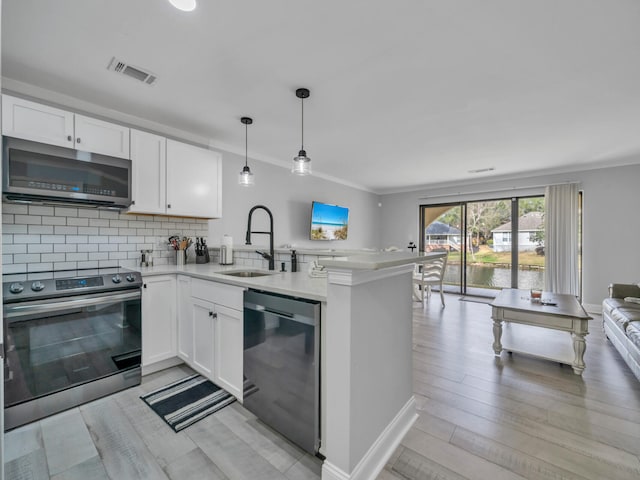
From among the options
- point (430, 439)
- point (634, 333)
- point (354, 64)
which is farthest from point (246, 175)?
point (634, 333)

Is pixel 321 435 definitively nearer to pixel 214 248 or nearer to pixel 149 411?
pixel 149 411

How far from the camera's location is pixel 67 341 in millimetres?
2088

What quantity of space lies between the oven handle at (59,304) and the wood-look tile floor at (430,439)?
71 centimetres

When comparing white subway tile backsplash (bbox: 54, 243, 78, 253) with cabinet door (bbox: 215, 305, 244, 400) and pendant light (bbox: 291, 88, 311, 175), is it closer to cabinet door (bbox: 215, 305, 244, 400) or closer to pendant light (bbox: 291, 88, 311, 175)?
cabinet door (bbox: 215, 305, 244, 400)

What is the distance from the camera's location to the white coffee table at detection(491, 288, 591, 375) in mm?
2631

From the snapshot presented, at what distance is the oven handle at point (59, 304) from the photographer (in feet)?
6.19

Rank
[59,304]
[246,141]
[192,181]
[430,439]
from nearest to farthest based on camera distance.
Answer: [430,439], [59,304], [192,181], [246,141]

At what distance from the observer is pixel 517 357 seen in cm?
297

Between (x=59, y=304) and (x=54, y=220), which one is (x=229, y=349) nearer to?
(x=59, y=304)

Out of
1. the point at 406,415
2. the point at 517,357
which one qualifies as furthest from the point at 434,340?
the point at 406,415

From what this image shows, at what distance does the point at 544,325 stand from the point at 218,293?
289cm

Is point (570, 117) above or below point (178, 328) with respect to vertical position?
above

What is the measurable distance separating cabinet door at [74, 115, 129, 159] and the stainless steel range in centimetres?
102

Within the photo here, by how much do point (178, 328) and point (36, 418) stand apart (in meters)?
1.00
